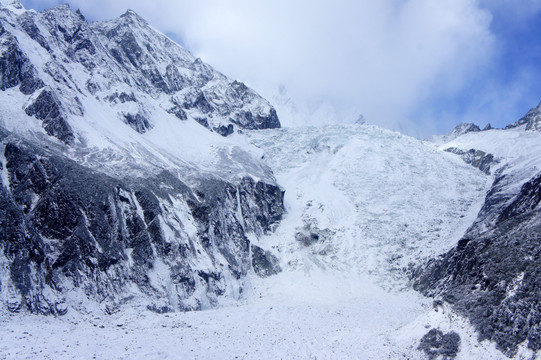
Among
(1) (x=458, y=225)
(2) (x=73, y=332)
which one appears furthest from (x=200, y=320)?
(1) (x=458, y=225)

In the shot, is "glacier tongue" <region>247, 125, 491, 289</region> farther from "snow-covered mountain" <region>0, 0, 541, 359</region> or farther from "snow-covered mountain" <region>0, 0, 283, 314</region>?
"snow-covered mountain" <region>0, 0, 283, 314</region>

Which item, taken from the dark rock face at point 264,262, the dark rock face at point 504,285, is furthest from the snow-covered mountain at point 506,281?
the dark rock face at point 264,262

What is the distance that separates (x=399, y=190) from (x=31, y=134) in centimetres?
5600

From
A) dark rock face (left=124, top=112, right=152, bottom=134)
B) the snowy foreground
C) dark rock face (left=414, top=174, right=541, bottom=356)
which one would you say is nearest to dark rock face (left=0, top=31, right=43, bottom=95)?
dark rock face (left=124, top=112, right=152, bottom=134)

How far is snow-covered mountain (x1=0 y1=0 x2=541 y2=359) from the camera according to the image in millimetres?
28609

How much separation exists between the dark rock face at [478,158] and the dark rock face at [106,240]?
55.5 m

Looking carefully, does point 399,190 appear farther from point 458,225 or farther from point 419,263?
point 419,263

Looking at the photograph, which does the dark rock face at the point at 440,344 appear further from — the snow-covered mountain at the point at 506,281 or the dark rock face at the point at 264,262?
the dark rock face at the point at 264,262

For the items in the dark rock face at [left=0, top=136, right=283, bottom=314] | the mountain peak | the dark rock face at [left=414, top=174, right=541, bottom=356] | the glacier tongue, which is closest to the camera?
the dark rock face at [left=414, top=174, right=541, bottom=356]

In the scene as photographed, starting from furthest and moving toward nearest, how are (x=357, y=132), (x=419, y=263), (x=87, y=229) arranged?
(x=357, y=132) → (x=419, y=263) → (x=87, y=229)

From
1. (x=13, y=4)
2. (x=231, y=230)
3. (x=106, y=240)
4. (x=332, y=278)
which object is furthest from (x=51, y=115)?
(x=13, y=4)

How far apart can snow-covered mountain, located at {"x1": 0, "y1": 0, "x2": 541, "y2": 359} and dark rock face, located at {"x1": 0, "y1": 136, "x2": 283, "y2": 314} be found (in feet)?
0.52

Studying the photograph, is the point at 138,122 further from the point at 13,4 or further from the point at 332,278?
the point at 13,4

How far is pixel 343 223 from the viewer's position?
6525 centimetres
